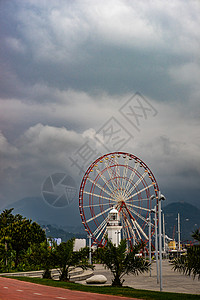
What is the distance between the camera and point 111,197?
6912cm

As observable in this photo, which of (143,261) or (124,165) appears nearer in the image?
(143,261)

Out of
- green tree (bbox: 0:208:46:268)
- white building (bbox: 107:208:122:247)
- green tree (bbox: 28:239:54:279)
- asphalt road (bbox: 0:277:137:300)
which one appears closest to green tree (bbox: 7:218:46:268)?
green tree (bbox: 0:208:46:268)

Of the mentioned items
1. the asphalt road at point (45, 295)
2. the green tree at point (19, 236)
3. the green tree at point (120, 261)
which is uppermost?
the green tree at point (19, 236)

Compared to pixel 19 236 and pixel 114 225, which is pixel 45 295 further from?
pixel 114 225

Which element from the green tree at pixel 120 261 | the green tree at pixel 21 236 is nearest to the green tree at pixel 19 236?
the green tree at pixel 21 236

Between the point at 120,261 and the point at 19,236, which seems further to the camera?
the point at 19,236

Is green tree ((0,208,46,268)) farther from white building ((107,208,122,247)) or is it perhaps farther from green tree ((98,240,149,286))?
green tree ((98,240,149,286))

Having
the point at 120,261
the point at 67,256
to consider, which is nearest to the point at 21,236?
the point at 67,256

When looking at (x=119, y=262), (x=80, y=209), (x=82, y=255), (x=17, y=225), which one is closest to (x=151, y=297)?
(x=119, y=262)

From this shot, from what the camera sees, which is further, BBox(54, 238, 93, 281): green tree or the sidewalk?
BBox(54, 238, 93, 281): green tree

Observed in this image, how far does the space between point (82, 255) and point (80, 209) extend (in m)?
37.6

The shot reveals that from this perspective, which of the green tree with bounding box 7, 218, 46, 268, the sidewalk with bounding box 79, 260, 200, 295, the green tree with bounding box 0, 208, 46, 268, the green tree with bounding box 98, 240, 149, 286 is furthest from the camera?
the green tree with bounding box 7, 218, 46, 268

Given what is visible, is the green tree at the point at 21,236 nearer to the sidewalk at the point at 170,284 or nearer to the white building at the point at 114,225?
the sidewalk at the point at 170,284

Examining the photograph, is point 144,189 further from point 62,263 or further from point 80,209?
point 62,263
